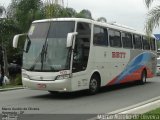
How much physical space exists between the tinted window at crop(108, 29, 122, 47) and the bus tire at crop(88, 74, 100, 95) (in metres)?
2.18

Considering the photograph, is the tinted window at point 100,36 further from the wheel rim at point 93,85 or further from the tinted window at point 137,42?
the tinted window at point 137,42

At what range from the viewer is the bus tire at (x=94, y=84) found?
1838 cm

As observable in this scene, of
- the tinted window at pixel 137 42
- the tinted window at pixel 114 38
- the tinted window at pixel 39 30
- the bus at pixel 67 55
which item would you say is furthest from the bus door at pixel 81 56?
the tinted window at pixel 137 42

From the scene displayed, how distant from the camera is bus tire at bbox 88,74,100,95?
18.4m

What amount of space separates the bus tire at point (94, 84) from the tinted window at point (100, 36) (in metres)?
1.46

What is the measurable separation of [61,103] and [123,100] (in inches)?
102

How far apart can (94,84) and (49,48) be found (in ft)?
9.58

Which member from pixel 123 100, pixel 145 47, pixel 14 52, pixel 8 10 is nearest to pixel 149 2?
pixel 123 100

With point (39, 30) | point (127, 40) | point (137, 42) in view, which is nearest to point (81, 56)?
point (39, 30)

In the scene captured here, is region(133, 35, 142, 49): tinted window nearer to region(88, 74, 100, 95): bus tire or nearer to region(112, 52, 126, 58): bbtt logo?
region(112, 52, 126, 58): bbtt logo

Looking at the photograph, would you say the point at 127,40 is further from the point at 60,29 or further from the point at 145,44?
the point at 60,29

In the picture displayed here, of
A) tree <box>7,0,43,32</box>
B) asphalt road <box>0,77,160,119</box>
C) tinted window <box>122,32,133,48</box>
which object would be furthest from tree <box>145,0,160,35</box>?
tree <box>7,0,43,32</box>

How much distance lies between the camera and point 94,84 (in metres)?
18.6

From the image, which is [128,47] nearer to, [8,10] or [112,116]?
[112,116]
